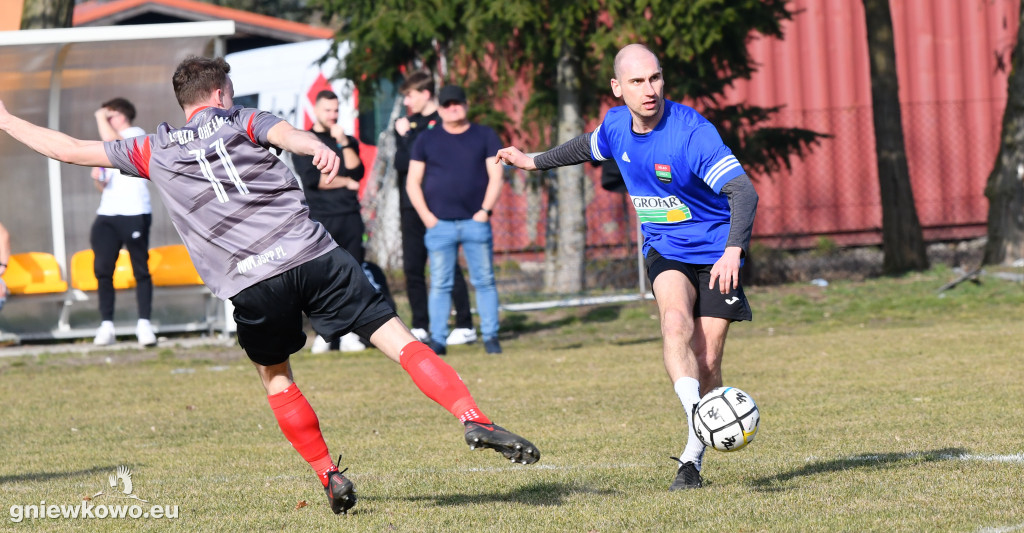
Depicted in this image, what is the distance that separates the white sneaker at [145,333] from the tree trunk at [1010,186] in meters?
10.6

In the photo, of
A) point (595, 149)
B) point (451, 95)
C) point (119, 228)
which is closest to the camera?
point (595, 149)

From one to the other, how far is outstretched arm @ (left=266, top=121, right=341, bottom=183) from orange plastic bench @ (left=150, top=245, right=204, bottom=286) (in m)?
8.01

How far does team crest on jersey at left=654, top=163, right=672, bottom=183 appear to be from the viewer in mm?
5398

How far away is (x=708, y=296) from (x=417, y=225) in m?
6.00

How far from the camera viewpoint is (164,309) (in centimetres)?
1311

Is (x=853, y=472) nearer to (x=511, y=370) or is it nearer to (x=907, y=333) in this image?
(x=511, y=370)

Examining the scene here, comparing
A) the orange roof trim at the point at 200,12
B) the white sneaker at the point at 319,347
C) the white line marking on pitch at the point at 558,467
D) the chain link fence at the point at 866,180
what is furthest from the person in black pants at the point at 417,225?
the orange roof trim at the point at 200,12

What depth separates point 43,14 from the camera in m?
14.0

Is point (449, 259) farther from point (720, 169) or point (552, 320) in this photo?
point (720, 169)

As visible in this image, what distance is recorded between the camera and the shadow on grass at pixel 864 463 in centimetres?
529

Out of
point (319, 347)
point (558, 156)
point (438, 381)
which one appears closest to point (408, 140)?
point (319, 347)

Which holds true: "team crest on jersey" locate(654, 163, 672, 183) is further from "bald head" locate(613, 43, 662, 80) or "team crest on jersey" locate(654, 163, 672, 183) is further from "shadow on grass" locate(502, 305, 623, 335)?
"shadow on grass" locate(502, 305, 623, 335)

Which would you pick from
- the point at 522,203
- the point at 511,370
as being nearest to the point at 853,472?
the point at 511,370

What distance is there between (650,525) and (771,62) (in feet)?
56.6
